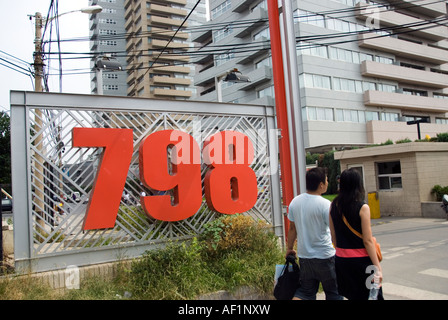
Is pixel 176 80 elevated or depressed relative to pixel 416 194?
elevated

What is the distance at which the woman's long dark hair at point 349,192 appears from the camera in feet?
10.5

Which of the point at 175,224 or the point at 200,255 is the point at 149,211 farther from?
the point at 200,255

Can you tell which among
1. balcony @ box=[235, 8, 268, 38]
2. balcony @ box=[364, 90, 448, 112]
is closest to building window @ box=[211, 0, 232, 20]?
balcony @ box=[235, 8, 268, 38]

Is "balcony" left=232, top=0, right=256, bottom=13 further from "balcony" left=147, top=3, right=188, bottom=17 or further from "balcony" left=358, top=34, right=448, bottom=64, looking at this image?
"balcony" left=147, top=3, right=188, bottom=17

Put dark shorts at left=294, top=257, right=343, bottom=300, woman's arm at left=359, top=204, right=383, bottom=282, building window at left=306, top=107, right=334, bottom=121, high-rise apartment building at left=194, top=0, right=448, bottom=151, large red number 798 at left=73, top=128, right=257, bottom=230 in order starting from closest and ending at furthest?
woman's arm at left=359, top=204, right=383, bottom=282, dark shorts at left=294, top=257, right=343, bottom=300, large red number 798 at left=73, top=128, right=257, bottom=230, building window at left=306, top=107, right=334, bottom=121, high-rise apartment building at left=194, top=0, right=448, bottom=151

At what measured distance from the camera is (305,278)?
350 centimetres

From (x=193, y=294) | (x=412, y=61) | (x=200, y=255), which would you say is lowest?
(x=193, y=294)

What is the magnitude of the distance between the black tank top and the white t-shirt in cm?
17

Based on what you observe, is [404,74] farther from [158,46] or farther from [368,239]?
[368,239]

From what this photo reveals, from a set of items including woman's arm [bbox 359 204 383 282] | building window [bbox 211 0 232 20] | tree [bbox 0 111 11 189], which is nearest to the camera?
woman's arm [bbox 359 204 383 282]

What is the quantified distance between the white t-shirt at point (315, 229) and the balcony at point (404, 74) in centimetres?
3659

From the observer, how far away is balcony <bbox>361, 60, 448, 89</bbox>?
120ft

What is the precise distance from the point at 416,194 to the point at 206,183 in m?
10.1

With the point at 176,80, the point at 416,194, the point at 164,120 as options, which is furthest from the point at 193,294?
the point at 176,80
